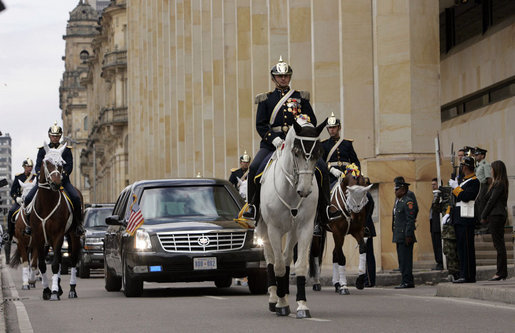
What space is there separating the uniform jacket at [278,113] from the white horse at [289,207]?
0.72 meters

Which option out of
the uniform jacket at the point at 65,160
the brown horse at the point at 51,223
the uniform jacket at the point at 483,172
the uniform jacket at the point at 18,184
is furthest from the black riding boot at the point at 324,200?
the uniform jacket at the point at 18,184

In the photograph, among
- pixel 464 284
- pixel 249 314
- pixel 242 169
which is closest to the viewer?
pixel 249 314

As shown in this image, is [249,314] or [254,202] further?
[254,202]

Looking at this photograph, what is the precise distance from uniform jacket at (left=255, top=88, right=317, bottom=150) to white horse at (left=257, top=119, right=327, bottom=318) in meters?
0.72

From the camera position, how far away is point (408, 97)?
2745cm

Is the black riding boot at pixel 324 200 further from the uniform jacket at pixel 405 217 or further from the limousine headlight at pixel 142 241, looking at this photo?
the uniform jacket at pixel 405 217

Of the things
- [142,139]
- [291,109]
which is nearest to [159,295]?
[291,109]

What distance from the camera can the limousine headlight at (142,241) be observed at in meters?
18.5

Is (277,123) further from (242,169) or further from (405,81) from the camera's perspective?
(405,81)

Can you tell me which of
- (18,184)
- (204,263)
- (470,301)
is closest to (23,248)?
(18,184)

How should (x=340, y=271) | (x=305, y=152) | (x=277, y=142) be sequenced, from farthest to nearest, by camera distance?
(x=340, y=271), (x=277, y=142), (x=305, y=152)

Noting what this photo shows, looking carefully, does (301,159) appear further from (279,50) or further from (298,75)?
(279,50)

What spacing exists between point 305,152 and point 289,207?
1.00 m

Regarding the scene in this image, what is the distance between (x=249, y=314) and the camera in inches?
576
